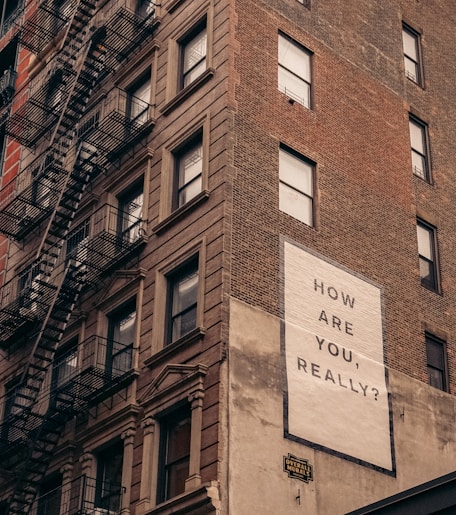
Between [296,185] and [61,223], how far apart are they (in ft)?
28.3

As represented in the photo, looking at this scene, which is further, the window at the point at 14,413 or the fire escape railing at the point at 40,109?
the fire escape railing at the point at 40,109

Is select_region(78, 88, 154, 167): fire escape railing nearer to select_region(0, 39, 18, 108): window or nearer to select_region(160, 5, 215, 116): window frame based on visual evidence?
select_region(160, 5, 215, 116): window frame

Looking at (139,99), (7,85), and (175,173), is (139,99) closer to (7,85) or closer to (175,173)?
(175,173)

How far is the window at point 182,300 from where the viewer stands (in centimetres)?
2980

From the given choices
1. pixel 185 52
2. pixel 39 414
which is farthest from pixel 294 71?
pixel 39 414

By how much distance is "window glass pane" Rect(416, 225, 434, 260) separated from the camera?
36188 mm

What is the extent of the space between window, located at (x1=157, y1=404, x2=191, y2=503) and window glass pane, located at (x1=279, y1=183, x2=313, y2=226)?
6.74 meters

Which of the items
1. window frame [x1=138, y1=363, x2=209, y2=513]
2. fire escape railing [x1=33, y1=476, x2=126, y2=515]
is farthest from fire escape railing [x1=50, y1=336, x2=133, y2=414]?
fire escape railing [x1=33, y1=476, x2=126, y2=515]

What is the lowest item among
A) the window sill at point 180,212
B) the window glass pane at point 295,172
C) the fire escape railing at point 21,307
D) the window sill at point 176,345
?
the window sill at point 176,345

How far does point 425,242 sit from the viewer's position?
36531mm

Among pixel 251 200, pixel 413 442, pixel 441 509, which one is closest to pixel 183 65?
pixel 251 200

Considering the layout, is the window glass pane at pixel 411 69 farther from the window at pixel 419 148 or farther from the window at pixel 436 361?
the window at pixel 436 361

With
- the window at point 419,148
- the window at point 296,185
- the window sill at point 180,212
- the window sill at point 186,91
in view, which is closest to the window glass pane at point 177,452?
the window sill at point 180,212

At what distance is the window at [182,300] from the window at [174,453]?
7.76 ft
